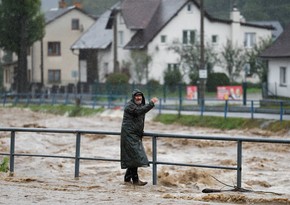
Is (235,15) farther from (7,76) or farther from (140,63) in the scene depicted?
(7,76)

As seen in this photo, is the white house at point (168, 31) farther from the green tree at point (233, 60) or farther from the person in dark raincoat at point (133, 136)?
the person in dark raincoat at point (133, 136)

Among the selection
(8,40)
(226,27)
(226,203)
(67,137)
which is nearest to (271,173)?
(226,203)

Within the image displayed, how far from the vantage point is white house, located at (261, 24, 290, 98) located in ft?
160

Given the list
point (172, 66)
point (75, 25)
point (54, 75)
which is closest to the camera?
point (172, 66)

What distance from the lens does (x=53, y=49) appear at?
87.5 metres

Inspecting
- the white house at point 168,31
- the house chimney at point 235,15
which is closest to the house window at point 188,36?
the white house at point 168,31

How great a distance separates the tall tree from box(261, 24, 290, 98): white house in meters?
28.1

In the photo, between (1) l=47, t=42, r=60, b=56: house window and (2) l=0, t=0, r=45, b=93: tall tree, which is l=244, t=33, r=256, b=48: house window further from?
(1) l=47, t=42, r=60, b=56: house window

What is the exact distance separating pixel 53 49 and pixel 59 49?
1.85 feet

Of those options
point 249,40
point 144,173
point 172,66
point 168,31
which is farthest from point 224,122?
point 249,40

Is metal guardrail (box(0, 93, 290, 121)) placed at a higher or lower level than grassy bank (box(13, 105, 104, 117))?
higher

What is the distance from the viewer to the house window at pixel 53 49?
87250 mm

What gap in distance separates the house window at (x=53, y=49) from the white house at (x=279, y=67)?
3887 centimetres

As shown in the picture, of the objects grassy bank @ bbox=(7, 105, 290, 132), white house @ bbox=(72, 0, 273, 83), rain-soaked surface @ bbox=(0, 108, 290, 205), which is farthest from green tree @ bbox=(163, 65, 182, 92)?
rain-soaked surface @ bbox=(0, 108, 290, 205)
